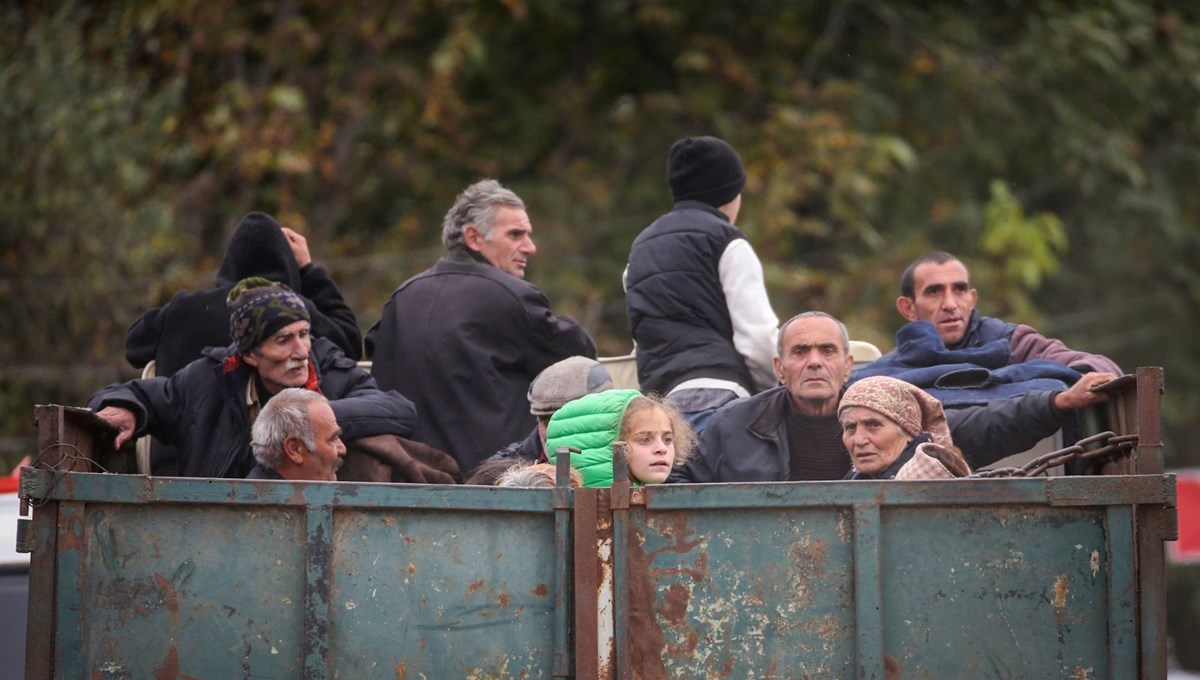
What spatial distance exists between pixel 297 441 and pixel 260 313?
0.57m

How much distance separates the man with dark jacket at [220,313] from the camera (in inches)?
223

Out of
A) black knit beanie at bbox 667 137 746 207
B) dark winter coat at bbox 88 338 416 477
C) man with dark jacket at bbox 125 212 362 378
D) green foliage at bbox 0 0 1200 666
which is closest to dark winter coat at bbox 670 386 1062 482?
dark winter coat at bbox 88 338 416 477

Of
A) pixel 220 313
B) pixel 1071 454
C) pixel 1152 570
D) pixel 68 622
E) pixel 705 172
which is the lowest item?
pixel 68 622

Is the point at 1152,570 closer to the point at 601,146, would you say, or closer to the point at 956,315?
the point at 956,315

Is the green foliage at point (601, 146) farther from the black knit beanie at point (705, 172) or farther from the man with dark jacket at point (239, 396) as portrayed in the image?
the man with dark jacket at point (239, 396)

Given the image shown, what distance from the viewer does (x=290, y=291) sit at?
5309mm

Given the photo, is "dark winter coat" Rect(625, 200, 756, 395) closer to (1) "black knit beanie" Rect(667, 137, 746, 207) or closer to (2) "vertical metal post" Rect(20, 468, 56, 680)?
(1) "black knit beanie" Rect(667, 137, 746, 207)

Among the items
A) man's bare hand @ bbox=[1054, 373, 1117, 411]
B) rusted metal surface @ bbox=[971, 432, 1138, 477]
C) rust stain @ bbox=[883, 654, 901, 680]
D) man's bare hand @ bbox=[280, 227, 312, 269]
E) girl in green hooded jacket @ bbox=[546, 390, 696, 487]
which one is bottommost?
rust stain @ bbox=[883, 654, 901, 680]

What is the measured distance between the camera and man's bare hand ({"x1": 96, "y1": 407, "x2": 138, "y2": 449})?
16.7 feet

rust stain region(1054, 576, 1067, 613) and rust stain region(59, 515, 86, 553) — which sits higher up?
rust stain region(59, 515, 86, 553)

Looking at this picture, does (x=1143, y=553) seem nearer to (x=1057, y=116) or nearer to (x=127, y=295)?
(x=127, y=295)

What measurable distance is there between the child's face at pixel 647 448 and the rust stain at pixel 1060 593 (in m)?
1.17

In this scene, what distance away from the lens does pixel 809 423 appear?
17.1ft

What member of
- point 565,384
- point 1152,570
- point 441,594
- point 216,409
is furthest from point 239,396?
point 1152,570
